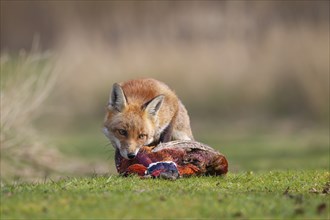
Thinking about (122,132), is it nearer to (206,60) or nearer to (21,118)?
(21,118)

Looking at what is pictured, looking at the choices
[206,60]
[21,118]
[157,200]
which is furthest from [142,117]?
[206,60]

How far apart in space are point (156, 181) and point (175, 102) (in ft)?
6.81

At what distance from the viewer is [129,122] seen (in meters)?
12.8

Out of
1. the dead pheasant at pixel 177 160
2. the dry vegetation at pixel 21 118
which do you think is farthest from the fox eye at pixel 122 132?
the dry vegetation at pixel 21 118

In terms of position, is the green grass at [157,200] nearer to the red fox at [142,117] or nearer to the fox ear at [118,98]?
the red fox at [142,117]

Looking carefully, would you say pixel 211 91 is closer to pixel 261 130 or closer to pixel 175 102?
pixel 261 130

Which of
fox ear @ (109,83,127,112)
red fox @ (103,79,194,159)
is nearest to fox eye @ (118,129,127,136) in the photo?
red fox @ (103,79,194,159)

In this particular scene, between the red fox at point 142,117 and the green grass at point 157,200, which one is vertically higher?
the red fox at point 142,117

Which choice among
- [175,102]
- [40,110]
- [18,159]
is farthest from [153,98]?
[40,110]

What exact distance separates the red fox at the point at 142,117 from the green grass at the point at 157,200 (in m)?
0.82

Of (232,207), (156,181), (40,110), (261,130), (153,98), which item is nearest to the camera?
(232,207)

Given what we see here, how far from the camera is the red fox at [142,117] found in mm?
12680

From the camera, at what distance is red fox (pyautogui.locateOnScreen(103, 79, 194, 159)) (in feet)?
41.6

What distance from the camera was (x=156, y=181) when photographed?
12.0 metres
